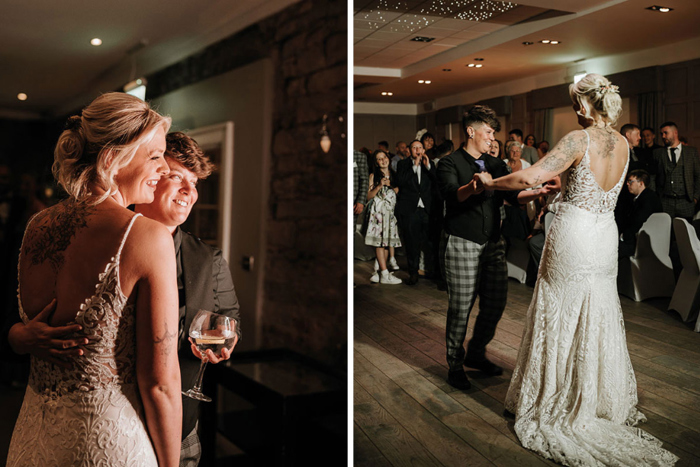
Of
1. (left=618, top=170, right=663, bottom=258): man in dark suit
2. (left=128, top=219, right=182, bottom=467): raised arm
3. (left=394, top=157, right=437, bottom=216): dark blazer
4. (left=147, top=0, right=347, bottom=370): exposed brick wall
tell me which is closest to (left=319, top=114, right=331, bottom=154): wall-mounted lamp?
(left=147, top=0, right=347, bottom=370): exposed brick wall

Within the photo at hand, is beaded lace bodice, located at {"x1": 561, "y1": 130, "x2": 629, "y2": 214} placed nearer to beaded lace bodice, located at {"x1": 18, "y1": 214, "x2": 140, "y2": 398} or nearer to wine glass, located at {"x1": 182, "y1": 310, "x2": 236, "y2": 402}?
wine glass, located at {"x1": 182, "y1": 310, "x2": 236, "y2": 402}

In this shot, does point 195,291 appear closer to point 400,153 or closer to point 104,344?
point 104,344

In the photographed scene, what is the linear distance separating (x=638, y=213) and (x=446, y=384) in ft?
3.92

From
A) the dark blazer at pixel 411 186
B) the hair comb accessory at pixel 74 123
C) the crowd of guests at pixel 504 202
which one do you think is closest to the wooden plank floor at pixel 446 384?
the crowd of guests at pixel 504 202

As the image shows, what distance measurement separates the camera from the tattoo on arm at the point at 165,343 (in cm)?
103

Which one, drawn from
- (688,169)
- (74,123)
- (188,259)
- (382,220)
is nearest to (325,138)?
(188,259)

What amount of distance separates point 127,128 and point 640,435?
218 cm

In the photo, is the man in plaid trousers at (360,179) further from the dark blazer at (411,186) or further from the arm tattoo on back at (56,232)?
the arm tattoo on back at (56,232)

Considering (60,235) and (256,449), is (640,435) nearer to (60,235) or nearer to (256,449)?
(256,449)

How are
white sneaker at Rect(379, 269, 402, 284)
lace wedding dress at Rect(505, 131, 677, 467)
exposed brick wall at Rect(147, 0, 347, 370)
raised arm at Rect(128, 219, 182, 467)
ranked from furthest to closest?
1. white sneaker at Rect(379, 269, 402, 284)
2. lace wedding dress at Rect(505, 131, 677, 467)
3. exposed brick wall at Rect(147, 0, 347, 370)
4. raised arm at Rect(128, 219, 182, 467)

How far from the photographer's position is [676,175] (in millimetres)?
→ 1893

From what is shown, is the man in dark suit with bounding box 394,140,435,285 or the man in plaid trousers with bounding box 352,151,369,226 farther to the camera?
the man in plaid trousers with bounding box 352,151,369,226

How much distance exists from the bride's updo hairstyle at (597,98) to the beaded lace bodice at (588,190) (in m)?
0.08

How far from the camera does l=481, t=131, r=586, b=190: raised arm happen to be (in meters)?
1.97
